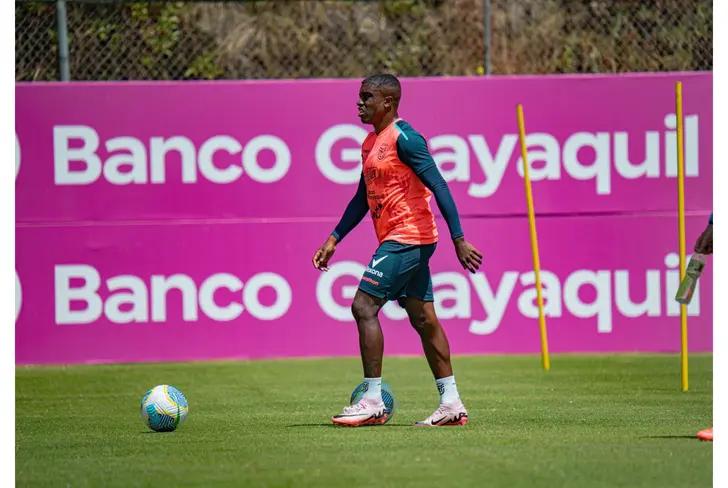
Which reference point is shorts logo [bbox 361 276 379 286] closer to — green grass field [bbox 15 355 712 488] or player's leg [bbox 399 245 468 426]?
player's leg [bbox 399 245 468 426]

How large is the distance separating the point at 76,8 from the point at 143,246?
313 cm

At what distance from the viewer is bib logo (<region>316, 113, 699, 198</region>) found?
1489 cm

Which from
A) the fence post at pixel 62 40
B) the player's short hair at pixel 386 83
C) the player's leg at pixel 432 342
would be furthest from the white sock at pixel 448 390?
the fence post at pixel 62 40

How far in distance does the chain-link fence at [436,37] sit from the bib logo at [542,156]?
5.75 ft

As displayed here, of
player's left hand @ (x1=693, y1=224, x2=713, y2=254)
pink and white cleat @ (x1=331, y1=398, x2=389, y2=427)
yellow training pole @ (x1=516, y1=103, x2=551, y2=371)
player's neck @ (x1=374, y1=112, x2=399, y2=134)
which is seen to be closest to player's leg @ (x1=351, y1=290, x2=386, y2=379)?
pink and white cleat @ (x1=331, y1=398, x2=389, y2=427)

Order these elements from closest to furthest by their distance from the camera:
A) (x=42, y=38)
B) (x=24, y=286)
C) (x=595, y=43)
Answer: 1. (x=24, y=286)
2. (x=42, y=38)
3. (x=595, y=43)

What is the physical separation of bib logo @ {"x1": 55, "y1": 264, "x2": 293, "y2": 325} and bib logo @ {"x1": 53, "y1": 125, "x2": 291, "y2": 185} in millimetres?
1018

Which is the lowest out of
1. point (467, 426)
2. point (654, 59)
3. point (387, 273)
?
point (467, 426)

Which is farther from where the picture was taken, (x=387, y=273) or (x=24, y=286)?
(x=24, y=286)

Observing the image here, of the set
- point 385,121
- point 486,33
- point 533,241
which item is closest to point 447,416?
point 385,121

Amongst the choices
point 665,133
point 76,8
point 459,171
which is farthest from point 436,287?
point 76,8

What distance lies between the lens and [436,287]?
14852mm

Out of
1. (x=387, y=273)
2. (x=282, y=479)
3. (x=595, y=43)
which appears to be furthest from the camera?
(x=595, y=43)

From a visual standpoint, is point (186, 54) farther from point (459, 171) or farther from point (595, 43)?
point (595, 43)
